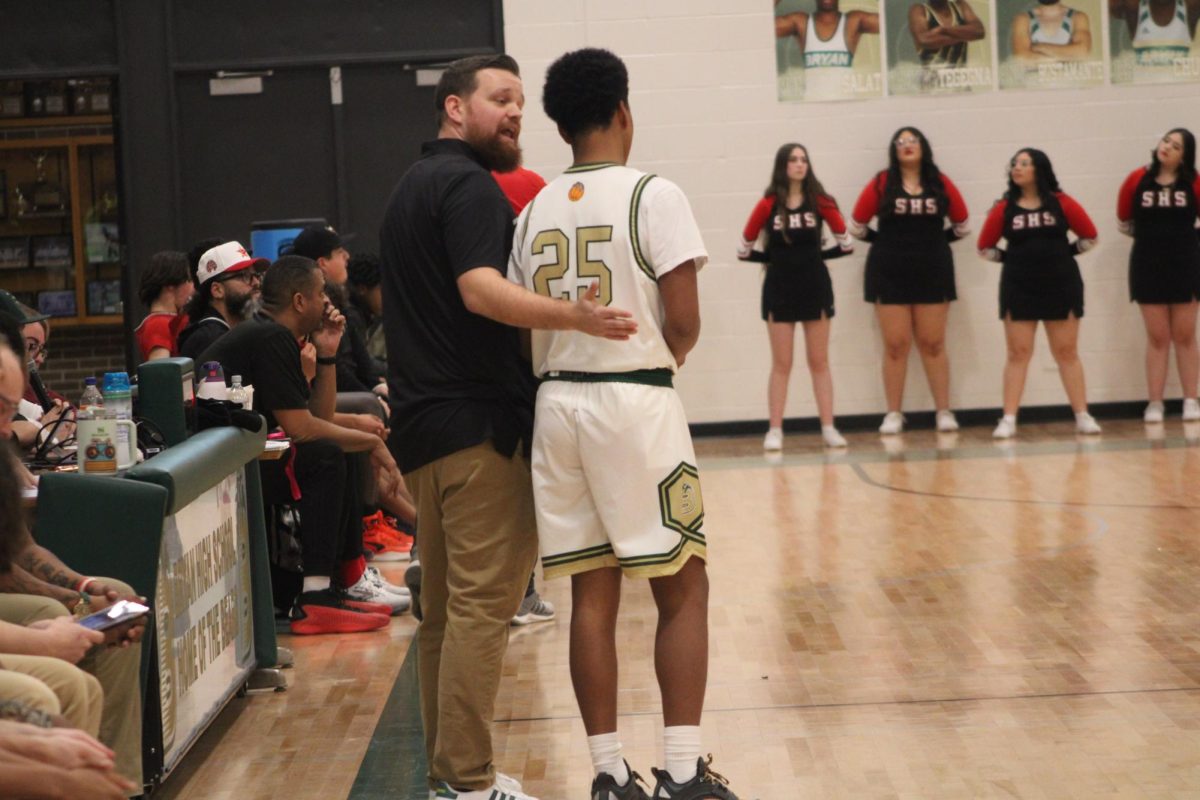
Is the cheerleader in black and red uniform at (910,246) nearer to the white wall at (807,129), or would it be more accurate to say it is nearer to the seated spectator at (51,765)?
the white wall at (807,129)

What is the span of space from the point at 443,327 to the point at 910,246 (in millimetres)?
7110

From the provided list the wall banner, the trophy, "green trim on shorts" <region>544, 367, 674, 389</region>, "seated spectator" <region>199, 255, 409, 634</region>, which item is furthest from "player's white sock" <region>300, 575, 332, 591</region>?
the trophy

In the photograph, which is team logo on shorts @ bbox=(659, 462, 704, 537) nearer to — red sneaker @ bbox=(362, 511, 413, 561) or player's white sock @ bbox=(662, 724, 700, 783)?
player's white sock @ bbox=(662, 724, 700, 783)

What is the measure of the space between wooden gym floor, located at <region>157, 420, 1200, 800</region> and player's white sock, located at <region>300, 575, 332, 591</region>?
0.80 feet

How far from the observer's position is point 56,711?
8.09 feet

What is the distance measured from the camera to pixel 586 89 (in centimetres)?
313

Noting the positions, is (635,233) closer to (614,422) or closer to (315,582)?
(614,422)

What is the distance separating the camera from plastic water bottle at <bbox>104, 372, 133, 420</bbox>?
3.50 m

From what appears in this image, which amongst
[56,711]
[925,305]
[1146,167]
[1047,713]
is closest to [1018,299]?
[925,305]

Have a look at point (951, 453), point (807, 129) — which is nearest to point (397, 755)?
point (951, 453)

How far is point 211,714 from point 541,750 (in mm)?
887

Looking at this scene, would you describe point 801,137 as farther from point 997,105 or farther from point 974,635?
point 974,635

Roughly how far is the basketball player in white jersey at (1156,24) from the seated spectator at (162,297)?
6690mm

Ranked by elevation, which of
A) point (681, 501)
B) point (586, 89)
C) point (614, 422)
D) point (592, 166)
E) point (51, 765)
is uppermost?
point (586, 89)
